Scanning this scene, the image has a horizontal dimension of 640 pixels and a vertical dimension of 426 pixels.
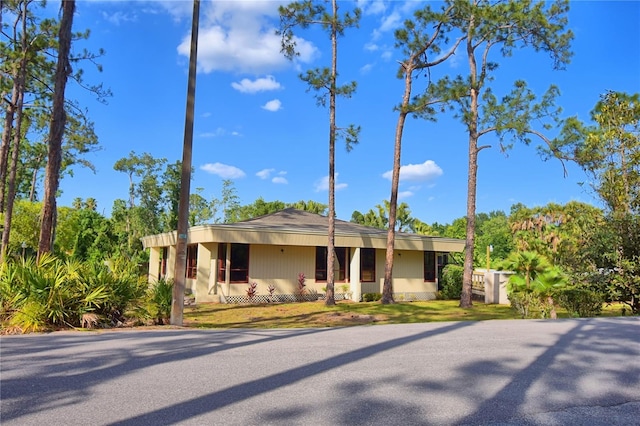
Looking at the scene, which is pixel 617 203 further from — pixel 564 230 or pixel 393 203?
pixel 564 230

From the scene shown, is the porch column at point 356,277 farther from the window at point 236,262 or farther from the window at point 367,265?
the window at point 236,262

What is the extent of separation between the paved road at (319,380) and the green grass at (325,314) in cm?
557

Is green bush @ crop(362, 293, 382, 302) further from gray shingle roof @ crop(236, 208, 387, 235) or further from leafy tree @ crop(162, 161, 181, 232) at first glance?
leafy tree @ crop(162, 161, 181, 232)

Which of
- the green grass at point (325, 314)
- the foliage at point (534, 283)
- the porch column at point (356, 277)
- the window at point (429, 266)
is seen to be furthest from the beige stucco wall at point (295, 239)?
the foliage at point (534, 283)

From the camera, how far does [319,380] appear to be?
4812mm

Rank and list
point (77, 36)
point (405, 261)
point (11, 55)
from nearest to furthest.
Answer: point (77, 36), point (11, 55), point (405, 261)

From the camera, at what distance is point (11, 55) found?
61.0 feet

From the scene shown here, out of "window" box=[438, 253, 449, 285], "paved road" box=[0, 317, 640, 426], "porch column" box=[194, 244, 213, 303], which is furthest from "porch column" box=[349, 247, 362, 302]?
"paved road" box=[0, 317, 640, 426]

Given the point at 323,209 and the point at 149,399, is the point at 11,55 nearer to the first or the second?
the point at 149,399

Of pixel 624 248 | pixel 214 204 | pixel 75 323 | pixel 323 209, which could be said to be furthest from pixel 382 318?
pixel 214 204

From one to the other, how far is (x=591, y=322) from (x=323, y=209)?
1595 inches

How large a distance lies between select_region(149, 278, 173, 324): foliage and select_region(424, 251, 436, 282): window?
15.1 metres

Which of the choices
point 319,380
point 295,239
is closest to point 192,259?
point 295,239

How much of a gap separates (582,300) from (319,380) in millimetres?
11456
